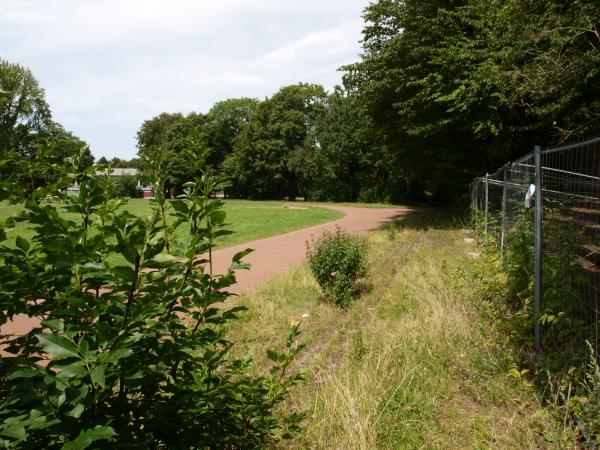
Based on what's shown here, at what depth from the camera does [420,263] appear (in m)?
8.80

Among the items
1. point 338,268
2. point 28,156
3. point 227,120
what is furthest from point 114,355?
point 227,120

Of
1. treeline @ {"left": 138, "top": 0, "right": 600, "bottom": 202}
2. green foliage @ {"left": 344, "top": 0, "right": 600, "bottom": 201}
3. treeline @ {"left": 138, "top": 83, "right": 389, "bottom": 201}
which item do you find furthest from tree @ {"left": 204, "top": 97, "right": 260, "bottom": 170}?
green foliage @ {"left": 344, "top": 0, "right": 600, "bottom": 201}

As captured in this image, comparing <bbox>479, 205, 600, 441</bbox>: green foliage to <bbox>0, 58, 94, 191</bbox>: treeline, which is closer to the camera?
<bbox>0, 58, 94, 191</bbox>: treeline

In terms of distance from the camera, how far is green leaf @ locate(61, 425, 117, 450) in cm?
121

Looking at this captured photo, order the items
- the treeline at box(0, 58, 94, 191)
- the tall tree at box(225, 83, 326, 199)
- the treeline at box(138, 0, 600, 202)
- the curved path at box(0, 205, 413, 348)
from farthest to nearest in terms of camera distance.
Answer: the tall tree at box(225, 83, 326, 199), the treeline at box(138, 0, 600, 202), the curved path at box(0, 205, 413, 348), the treeline at box(0, 58, 94, 191)

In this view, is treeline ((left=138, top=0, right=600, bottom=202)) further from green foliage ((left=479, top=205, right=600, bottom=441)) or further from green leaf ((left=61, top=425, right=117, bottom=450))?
green foliage ((left=479, top=205, right=600, bottom=441))

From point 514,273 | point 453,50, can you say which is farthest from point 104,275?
point 453,50

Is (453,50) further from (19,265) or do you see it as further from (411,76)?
(19,265)

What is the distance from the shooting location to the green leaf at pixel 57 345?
1243 mm

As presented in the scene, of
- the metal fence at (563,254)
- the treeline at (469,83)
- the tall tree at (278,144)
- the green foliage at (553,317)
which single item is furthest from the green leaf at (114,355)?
the tall tree at (278,144)

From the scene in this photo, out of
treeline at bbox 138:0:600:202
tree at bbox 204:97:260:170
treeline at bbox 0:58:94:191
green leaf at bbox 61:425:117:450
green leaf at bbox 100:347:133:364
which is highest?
tree at bbox 204:97:260:170

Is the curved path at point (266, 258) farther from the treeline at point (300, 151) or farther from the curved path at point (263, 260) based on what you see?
the treeline at point (300, 151)

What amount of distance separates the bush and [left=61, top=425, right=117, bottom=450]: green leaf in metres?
5.56

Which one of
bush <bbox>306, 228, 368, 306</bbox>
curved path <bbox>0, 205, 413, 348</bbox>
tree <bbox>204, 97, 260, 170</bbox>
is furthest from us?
tree <bbox>204, 97, 260, 170</bbox>
